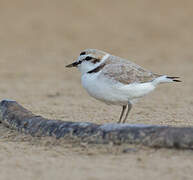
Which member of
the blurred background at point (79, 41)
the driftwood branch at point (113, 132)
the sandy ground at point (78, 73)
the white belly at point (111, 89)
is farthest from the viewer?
the blurred background at point (79, 41)

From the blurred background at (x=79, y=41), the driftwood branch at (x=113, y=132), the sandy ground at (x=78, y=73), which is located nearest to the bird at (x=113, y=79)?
the driftwood branch at (x=113, y=132)

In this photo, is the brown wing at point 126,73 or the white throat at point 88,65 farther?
the white throat at point 88,65

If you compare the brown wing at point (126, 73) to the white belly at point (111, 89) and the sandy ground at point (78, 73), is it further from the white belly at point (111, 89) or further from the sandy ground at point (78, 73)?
the sandy ground at point (78, 73)

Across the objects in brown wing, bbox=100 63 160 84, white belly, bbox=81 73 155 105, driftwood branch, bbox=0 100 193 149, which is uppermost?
brown wing, bbox=100 63 160 84

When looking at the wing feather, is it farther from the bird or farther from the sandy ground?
the sandy ground

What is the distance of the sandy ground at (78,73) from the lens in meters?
5.04

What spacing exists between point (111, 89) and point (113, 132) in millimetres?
990

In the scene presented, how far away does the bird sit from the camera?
656cm

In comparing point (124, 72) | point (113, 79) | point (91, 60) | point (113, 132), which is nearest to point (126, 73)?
point (124, 72)

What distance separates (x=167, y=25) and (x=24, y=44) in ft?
18.6

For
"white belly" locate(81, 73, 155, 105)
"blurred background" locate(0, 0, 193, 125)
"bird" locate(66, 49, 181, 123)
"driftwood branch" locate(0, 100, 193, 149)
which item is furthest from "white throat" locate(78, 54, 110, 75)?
"blurred background" locate(0, 0, 193, 125)

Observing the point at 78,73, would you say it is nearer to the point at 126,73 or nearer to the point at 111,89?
the point at 126,73

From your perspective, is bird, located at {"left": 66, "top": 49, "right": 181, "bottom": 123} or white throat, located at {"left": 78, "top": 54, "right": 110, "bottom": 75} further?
white throat, located at {"left": 78, "top": 54, "right": 110, "bottom": 75}

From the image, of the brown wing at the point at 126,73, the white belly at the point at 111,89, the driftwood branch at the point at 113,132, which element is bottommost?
the driftwood branch at the point at 113,132
